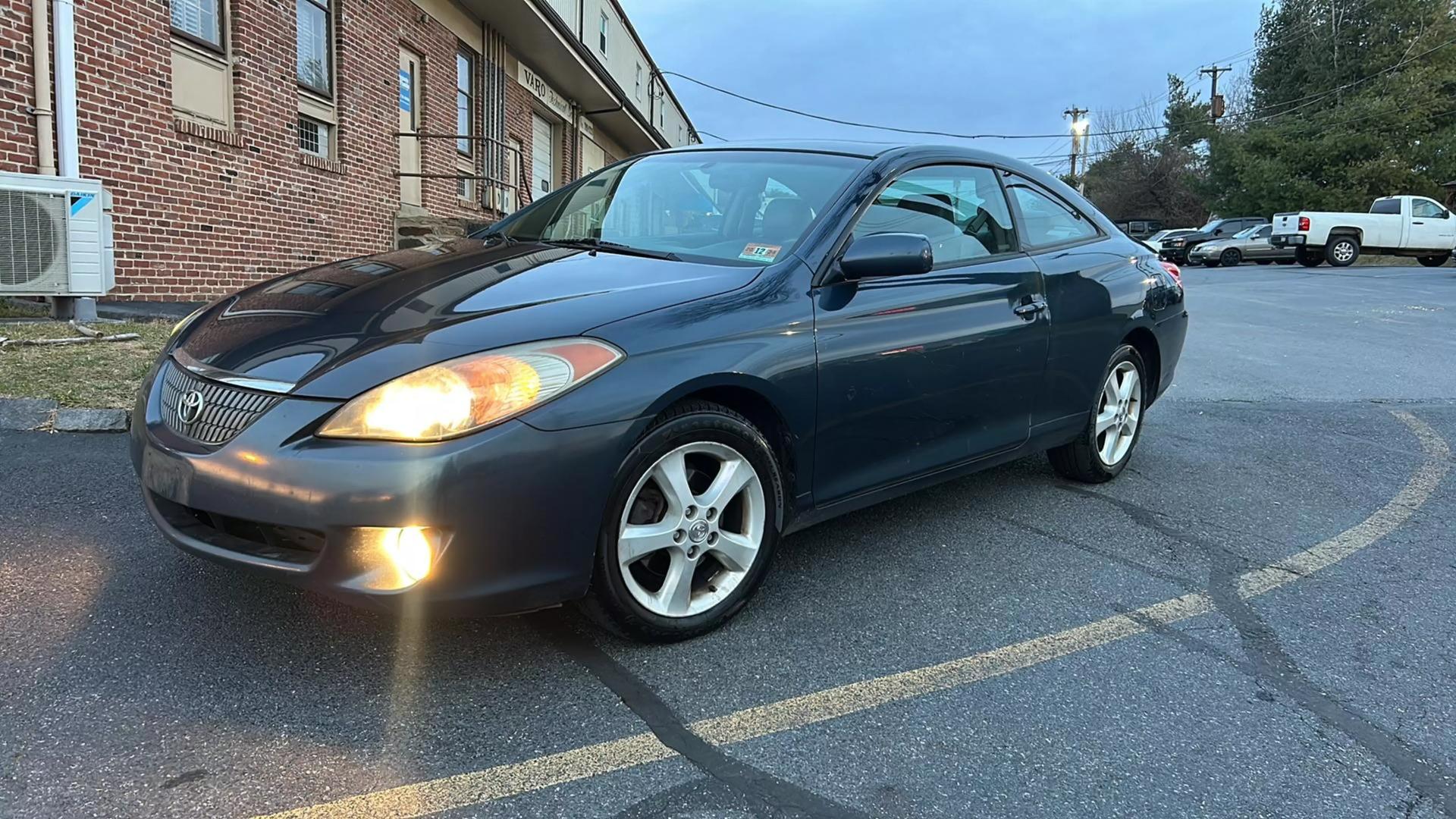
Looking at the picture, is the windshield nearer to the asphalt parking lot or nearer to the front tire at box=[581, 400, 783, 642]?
the front tire at box=[581, 400, 783, 642]

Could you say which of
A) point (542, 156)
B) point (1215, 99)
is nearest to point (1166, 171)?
point (1215, 99)

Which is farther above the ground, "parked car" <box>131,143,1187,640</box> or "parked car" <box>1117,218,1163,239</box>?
"parked car" <box>1117,218,1163,239</box>

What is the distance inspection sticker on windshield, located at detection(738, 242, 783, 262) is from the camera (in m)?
3.11

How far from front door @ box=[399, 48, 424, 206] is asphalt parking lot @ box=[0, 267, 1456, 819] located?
9.24 metres

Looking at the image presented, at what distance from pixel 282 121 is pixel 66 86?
107 inches

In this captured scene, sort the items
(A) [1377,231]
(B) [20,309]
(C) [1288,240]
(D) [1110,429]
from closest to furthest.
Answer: (D) [1110,429] < (B) [20,309] < (A) [1377,231] < (C) [1288,240]

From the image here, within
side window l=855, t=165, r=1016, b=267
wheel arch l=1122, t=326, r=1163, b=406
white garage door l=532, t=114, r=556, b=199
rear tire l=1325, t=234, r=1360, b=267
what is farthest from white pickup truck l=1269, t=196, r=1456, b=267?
side window l=855, t=165, r=1016, b=267

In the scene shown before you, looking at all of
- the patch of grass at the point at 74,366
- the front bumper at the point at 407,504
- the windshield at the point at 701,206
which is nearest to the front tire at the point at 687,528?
the front bumper at the point at 407,504

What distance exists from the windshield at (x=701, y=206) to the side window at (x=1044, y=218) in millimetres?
990

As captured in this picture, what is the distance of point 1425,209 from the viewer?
27.5 metres

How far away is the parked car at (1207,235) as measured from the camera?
3191cm

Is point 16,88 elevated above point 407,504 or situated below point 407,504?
above

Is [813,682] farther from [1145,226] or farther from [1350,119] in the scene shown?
[1145,226]

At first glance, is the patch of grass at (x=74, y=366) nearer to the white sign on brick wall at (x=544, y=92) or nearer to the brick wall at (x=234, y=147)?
the brick wall at (x=234, y=147)
